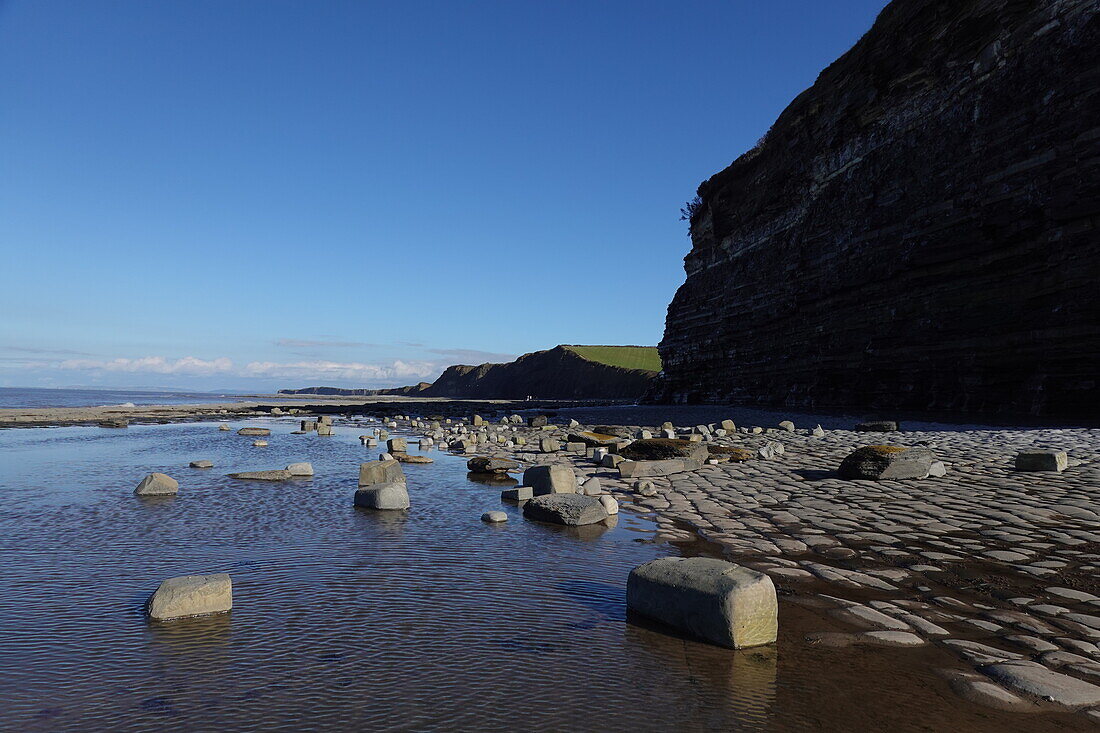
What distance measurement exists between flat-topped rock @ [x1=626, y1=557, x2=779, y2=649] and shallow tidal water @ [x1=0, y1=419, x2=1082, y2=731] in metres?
0.12

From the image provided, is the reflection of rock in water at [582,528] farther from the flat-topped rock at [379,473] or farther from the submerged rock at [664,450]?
the submerged rock at [664,450]

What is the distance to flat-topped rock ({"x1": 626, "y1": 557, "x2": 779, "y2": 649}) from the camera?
11.9 feet

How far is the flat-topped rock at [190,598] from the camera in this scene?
158 inches

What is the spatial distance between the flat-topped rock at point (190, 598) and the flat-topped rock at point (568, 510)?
3.76m

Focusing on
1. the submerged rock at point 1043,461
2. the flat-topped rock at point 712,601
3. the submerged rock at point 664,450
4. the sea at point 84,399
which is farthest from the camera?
the sea at point 84,399

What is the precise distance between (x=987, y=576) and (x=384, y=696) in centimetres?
468

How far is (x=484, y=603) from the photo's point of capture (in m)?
4.39

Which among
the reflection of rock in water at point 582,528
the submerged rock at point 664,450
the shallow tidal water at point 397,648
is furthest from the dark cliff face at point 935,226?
the shallow tidal water at point 397,648

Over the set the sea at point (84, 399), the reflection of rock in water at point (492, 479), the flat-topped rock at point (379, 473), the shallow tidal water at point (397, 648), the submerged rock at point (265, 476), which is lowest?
the shallow tidal water at point (397, 648)

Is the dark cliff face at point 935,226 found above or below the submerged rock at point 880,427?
above

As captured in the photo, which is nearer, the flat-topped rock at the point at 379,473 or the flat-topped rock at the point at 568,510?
the flat-topped rock at the point at 568,510

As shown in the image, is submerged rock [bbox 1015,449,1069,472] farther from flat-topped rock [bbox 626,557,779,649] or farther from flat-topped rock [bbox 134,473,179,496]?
flat-topped rock [bbox 134,473,179,496]

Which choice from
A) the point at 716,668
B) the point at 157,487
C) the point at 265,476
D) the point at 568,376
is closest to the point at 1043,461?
the point at 716,668

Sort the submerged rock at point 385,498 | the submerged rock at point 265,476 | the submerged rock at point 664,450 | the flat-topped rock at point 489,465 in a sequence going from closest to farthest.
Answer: the submerged rock at point 385,498, the submerged rock at point 265,476, the flat-topped rock at point 489,465, the submerged rock at point 664,450
